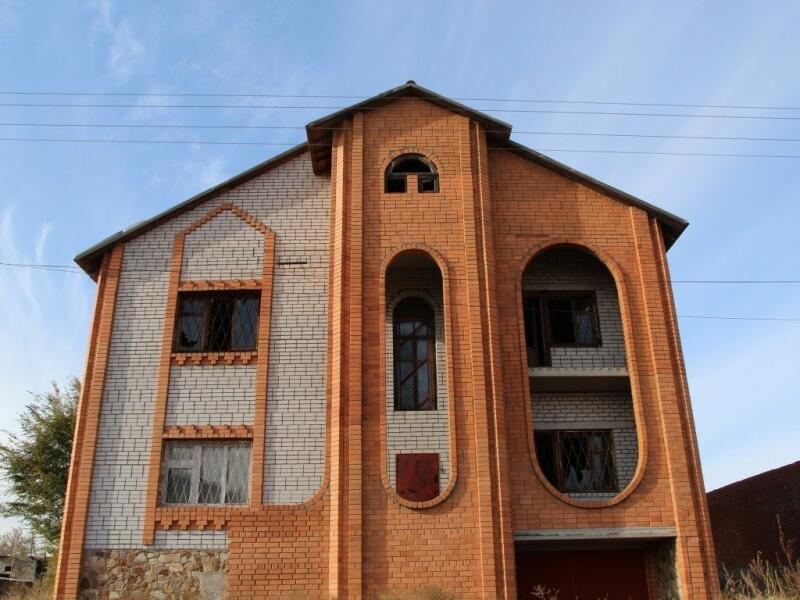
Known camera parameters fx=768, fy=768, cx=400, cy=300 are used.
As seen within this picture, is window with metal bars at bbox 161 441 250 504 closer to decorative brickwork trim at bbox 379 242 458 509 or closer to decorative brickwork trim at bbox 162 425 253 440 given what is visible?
decorative brickwork trim at bbox 162 425 253 440

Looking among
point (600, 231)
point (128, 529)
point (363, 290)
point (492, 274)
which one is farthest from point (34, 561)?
point (600, 231)

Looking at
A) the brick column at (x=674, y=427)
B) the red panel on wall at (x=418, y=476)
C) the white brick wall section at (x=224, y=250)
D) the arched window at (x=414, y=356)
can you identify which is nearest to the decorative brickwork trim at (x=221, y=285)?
the white brick wall section at (x=224, y=250)

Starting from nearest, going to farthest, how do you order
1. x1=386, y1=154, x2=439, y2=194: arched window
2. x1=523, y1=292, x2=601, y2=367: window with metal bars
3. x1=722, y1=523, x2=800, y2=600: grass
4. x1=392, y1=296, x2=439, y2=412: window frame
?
x1=722, y1=523, x2=800, y2=600: grass, x1=392, y1=296, x2=439, y2=412: window frame, x1=386, y1=154, x2=439, y2=194: arched window, x1=523, y1=292, x2=601, y2=367: window with metal bars

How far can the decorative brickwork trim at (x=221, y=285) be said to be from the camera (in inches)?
530

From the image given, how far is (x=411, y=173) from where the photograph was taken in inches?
543

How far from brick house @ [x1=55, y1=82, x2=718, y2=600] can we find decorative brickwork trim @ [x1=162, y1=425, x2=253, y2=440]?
0.17ft

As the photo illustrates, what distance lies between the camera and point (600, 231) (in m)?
14.0

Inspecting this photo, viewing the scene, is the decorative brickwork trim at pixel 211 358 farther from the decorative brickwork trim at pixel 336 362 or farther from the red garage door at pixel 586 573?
the red garage door at pixel 586 573

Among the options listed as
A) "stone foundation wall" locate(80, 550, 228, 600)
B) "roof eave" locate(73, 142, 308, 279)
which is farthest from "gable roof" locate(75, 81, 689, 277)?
"stone foundation wall" locate(80, 550, 228, 600)

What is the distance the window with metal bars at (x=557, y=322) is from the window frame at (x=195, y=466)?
17.8 ft

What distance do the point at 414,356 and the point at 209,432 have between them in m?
3.73

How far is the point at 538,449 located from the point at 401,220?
15.5 ft

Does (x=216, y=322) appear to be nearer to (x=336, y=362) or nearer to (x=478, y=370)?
(x=336, y=362)

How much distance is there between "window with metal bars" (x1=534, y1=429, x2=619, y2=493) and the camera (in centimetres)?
1339
